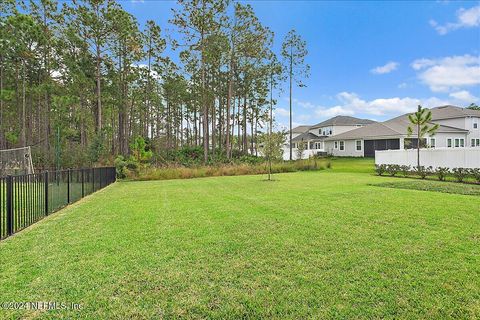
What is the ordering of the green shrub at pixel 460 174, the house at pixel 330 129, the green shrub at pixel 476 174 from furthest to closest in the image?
the house at pixel 330 129
the green shrub at pixel 460 174
the green shrub at pixel 476 174

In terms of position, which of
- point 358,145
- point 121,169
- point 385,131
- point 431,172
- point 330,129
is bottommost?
point 431,172

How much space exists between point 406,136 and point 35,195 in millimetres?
30957

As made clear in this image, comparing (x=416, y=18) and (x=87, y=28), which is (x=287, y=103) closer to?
(x=416, y=18)

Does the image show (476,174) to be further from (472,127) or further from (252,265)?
(472,127)

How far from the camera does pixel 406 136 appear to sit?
93.9ft

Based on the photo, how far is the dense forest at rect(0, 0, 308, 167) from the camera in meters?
21.3

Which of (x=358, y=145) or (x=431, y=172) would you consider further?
(x=358, y=145)

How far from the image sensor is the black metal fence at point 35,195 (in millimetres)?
5137

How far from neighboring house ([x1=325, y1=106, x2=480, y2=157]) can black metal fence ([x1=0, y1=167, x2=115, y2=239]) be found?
2866 cm

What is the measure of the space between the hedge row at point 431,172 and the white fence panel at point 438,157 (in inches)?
21.8

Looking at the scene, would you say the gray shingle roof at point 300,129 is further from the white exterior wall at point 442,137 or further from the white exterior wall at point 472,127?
the white exterior wall at point 442,137

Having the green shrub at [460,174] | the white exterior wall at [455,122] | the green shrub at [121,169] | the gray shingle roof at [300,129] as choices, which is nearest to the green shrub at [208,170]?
the green shrub at [121,169]

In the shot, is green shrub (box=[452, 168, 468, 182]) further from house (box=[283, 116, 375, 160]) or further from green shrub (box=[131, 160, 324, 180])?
house (box=[283, 116, 375, 160])

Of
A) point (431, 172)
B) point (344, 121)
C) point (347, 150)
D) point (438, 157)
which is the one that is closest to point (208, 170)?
point (431, 172)
